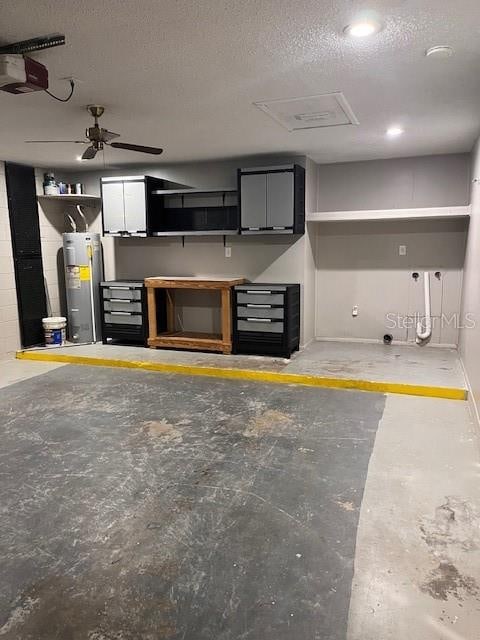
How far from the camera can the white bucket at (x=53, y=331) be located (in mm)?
6281

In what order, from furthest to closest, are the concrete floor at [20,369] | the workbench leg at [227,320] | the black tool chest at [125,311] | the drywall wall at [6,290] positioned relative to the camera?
the black tool chest at [125,311]
the drywall wall at [6,290]
the workbench leg at [227,320]
the concrete floor at [20,369]

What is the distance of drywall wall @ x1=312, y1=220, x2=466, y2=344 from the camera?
583 cm

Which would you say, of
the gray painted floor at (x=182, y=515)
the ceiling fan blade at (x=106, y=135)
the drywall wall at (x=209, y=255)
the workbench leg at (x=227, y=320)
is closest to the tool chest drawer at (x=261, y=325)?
the workbench leg at (x=227, y=320)

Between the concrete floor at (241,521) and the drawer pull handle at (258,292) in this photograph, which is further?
the drawer pull handle at (258,292)

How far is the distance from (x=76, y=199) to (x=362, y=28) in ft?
17.7

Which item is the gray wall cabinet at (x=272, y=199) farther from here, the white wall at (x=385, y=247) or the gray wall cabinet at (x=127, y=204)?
the gray wall cabinet at (x=127, y=204)

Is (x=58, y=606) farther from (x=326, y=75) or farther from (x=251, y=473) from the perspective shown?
(x=326, y=75)

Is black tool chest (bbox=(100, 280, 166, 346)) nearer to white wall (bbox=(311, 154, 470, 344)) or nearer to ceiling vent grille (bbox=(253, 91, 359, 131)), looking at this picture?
white wall (bbox=(311, 154, 470, 344))

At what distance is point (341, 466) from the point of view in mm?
2965

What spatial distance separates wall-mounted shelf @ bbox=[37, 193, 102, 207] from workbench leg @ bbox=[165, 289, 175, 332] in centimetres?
173

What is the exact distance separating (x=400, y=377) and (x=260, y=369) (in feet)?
4.79

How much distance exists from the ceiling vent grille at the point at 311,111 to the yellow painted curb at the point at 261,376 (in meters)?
2.43

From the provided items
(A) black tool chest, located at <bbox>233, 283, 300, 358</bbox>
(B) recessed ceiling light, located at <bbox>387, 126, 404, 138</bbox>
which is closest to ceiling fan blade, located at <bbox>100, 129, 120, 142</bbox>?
(A) black tool chest, located at <bbox>233, 283, 300, 358</bbox>

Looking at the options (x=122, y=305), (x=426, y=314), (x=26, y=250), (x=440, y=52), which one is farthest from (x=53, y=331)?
(x=440, y=52)
